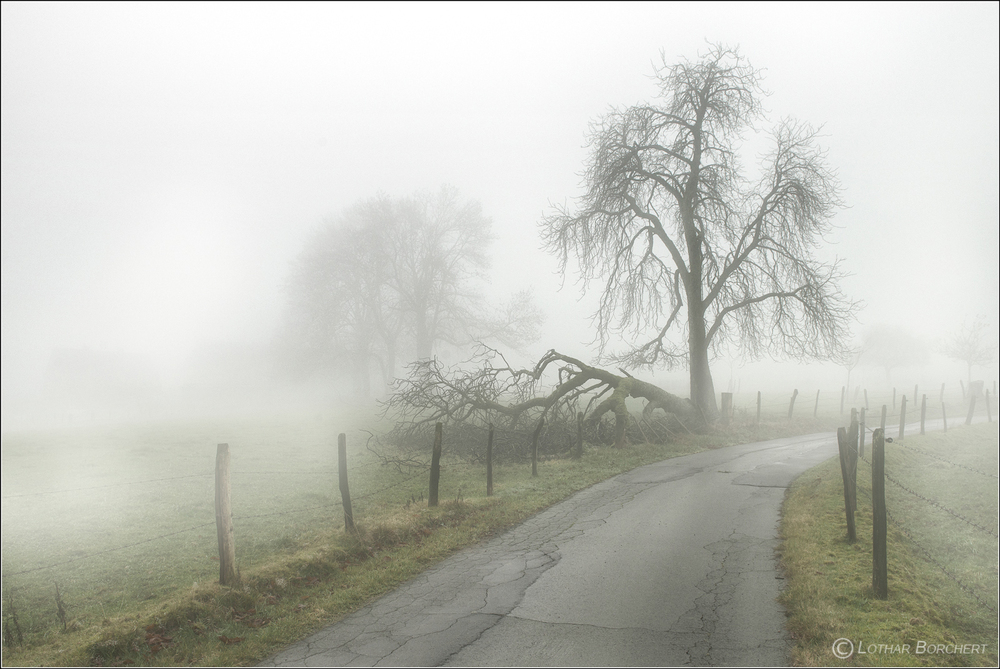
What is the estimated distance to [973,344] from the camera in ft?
172

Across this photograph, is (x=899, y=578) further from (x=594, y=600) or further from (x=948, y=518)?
(x=948, y=518)

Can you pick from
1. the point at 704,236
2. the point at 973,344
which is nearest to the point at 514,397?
the point at 704,236

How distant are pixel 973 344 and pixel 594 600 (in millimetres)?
63761

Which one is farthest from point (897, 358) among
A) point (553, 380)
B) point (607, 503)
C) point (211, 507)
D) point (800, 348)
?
point (211, 507)

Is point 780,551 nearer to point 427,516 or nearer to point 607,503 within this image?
point 607,503

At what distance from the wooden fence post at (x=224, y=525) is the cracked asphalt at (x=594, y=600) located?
1.62 m

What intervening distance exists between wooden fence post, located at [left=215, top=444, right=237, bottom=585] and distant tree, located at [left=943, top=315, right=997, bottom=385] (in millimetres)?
65121

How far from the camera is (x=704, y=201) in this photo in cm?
2353

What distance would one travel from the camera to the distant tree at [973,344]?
52438mm

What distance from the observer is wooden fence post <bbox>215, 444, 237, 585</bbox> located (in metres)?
6.55

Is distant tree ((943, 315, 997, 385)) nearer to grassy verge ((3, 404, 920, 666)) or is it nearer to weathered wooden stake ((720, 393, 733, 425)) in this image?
weathered wooden stake ((720, 393, 733, 425))

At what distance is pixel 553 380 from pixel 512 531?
1336 centimetres

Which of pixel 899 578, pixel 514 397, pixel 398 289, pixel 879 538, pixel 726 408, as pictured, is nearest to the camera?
pixel 879 538

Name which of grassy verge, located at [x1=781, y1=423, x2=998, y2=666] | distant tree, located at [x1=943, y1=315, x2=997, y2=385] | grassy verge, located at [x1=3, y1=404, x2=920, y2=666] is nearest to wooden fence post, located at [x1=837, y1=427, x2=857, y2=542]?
grassy verge, located at [x1=781, y1=423, x2=998, y2=666]
